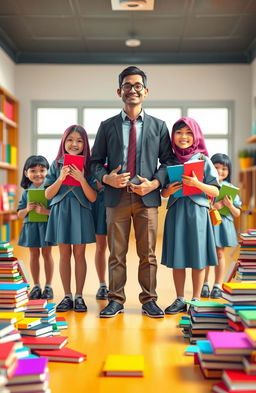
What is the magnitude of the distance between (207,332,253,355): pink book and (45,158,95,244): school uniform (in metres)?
1.34

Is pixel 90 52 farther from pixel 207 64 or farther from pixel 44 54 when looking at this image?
pixel 207 64

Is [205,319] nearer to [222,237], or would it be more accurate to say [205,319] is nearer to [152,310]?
[152,310]

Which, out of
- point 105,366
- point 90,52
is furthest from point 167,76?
point 105,366

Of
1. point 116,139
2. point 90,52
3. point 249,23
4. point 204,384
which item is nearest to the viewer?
point 204,384

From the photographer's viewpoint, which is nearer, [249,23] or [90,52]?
[249,23]

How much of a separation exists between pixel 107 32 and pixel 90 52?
3.31 ft

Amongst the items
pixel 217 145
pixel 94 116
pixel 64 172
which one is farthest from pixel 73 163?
pixel 217 145

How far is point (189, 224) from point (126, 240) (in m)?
0.40

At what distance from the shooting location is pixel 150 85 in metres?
7.97

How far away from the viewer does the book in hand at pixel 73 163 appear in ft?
9.93

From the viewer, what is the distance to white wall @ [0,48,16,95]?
7.16 meters

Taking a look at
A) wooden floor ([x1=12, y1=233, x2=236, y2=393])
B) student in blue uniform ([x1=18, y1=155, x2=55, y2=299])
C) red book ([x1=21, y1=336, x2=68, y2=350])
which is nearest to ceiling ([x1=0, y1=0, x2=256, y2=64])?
student in blue uniform ([x1=18, y1=155, x2=55, y2=299])

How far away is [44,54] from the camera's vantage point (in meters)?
7.80

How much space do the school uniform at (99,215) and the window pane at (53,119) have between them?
189 inches
